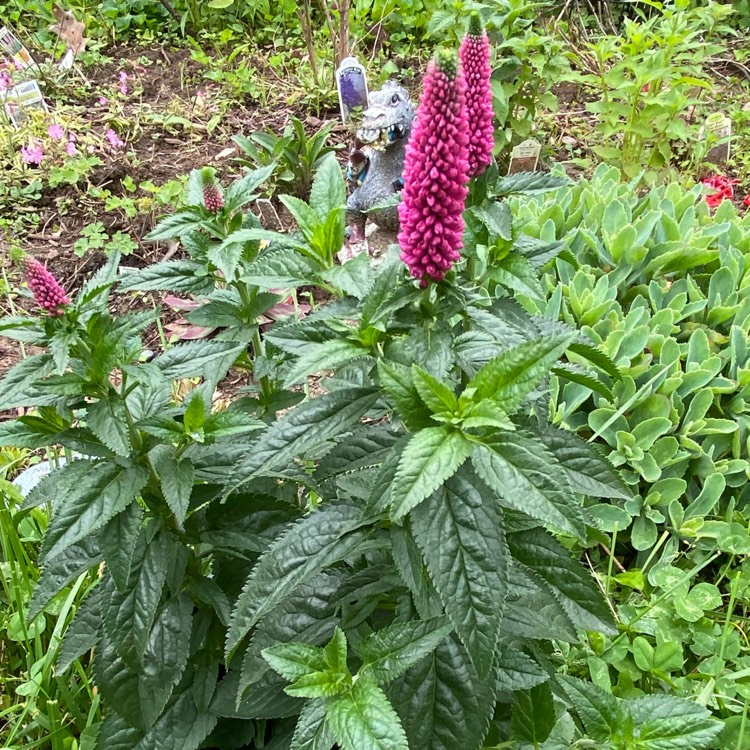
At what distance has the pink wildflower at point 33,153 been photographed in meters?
4.13

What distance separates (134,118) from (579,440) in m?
4.45

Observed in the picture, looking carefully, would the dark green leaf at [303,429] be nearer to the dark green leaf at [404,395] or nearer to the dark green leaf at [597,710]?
the dark green leaf at [404,395]

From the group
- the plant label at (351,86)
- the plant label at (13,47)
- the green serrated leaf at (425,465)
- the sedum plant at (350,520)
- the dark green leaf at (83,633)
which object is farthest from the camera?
the plant label at (13,47)

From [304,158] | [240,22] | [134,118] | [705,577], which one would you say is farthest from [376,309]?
[240,22]

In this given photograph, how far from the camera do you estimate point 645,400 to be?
8.45ft

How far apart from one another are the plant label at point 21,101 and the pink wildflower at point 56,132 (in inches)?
9.5

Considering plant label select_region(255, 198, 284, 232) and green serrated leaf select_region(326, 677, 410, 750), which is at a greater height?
plant label select_region(255, 198, 284, 232)

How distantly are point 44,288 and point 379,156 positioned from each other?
2666 millimetres

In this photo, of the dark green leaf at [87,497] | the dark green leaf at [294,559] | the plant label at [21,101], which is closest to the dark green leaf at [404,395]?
the dark green leaf at [294,559]

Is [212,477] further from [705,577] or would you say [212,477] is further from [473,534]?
[705,577]

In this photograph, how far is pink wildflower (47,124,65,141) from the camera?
425 cm

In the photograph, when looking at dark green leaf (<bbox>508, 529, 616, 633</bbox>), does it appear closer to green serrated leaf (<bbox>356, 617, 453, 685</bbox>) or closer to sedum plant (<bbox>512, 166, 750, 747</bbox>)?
green serrated leaf (<bbox>356, 617, 453, 685</bbox>)

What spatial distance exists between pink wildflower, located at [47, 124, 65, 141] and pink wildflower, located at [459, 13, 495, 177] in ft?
12.3

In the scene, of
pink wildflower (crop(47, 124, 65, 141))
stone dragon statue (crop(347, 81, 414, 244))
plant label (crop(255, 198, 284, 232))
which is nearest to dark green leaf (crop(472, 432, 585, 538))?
stone dragon statue (crop(347, 81, 414, 244))
